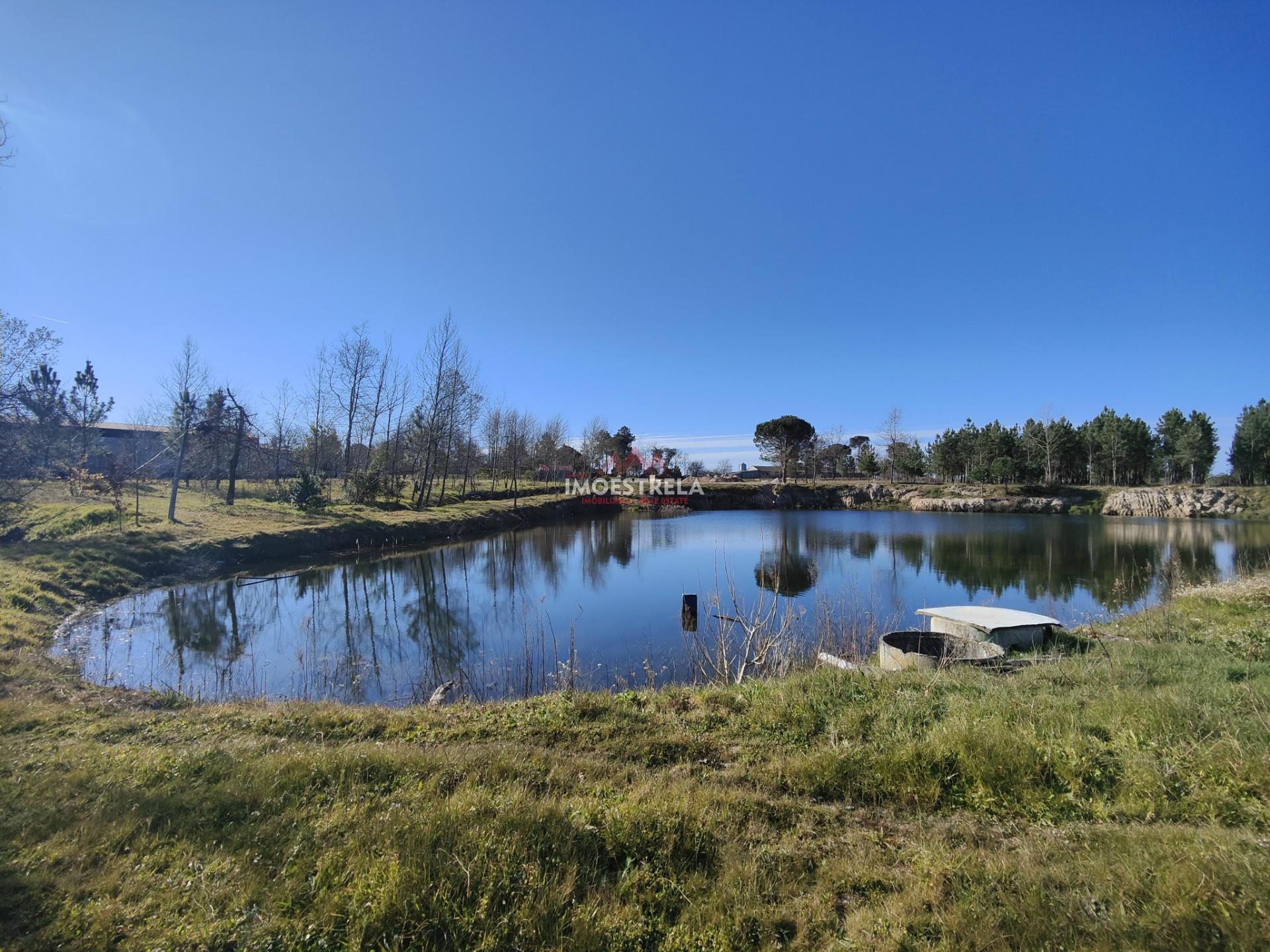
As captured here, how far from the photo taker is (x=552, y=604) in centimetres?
1438

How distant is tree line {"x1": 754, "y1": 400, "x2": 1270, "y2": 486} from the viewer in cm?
4950

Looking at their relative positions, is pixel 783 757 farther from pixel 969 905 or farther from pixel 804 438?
pixel 804 438

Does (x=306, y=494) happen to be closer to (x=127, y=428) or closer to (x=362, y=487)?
(x=362, y=487)

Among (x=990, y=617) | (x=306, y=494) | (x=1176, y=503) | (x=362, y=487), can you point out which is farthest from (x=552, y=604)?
(x=1176, y=503)

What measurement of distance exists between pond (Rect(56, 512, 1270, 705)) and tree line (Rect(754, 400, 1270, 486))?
30721mm

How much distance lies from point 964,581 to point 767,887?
59.6ft

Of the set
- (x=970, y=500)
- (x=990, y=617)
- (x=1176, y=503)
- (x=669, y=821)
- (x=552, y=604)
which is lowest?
(x=552, y=604)

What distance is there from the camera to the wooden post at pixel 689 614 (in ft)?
38.2

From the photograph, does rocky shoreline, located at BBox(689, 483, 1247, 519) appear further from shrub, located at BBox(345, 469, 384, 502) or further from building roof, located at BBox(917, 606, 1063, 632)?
building roof, located at BBox(917, 606, 1063, 632)

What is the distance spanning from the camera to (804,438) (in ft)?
216

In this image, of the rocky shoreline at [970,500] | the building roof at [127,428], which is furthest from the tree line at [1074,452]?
the building roof at [127,428]

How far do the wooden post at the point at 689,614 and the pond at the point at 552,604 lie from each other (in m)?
0.33

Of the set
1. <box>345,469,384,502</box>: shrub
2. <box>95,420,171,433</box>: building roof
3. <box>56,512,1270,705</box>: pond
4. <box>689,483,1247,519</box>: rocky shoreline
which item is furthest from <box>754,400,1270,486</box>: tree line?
<box>95,420,171,433</box>: building roof

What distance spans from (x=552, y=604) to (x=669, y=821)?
11.7 metres
